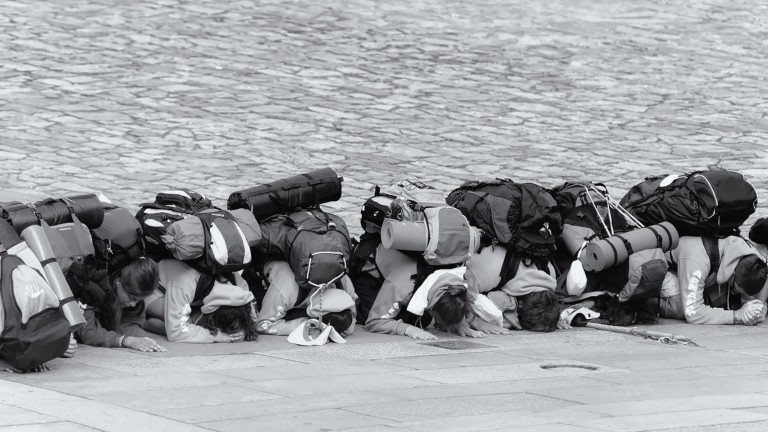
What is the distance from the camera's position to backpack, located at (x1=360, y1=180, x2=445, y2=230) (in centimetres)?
916

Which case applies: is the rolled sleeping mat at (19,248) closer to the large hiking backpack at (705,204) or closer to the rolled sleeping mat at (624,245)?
the rolled sleeping mat at (624,245)

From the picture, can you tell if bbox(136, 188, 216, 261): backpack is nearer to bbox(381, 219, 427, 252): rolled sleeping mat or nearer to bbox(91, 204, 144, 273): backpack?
bbox(91, 204, 144, 273): backpack

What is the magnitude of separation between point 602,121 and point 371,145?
3433 mm

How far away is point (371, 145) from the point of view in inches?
618

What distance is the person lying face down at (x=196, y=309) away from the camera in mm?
8656

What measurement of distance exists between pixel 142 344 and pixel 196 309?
0.59 meters

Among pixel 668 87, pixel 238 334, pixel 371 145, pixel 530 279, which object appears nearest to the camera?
pixel 238 334

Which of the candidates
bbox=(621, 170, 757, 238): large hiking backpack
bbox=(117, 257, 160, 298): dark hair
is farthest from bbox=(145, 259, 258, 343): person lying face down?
bbox=(621, 170, 757, 238): large hiking backpack

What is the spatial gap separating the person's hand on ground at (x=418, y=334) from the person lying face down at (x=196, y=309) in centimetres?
107

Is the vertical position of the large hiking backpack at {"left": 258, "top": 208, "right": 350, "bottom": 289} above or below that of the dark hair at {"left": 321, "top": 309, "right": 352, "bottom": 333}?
above

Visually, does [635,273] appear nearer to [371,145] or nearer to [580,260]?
[580,260]

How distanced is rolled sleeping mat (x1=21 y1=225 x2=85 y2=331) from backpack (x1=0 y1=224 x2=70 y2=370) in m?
0.17

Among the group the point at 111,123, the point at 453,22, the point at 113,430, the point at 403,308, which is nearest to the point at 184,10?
the point at 453,22

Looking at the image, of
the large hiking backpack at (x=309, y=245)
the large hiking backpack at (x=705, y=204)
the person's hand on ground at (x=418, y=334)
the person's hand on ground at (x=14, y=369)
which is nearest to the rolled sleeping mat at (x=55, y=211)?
the person's hand on ground at (x=14, y=369)
